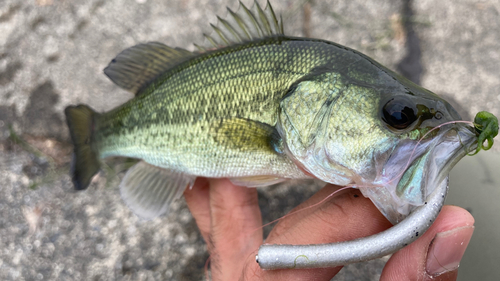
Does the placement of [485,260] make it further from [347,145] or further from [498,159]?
[347,145]

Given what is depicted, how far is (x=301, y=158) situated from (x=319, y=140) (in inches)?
4.0

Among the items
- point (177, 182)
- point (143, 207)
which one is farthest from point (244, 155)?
point (143, 207)

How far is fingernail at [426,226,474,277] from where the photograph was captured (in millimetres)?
1036

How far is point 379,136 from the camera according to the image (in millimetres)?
986

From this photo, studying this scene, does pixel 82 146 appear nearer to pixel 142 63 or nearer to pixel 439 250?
pixel 142 63

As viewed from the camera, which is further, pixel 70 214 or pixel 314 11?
pixel 314 11

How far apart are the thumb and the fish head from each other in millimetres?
141

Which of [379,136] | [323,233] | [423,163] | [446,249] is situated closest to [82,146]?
[323,233]

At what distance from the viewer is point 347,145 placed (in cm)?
104

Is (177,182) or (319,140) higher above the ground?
(319,140)

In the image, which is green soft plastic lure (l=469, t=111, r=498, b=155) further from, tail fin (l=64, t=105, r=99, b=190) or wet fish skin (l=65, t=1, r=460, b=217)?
tail fin (l=64, t=105, r=99, b=190)

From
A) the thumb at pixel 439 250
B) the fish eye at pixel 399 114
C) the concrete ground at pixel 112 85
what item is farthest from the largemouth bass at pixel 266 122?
the concrete ground at pixel 112 85

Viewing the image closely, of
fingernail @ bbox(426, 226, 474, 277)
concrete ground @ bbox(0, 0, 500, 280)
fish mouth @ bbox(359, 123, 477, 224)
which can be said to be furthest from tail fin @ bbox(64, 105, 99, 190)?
fingernail @ bbox(426, 226, 474, 277)

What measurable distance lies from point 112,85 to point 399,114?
6.05 ft
